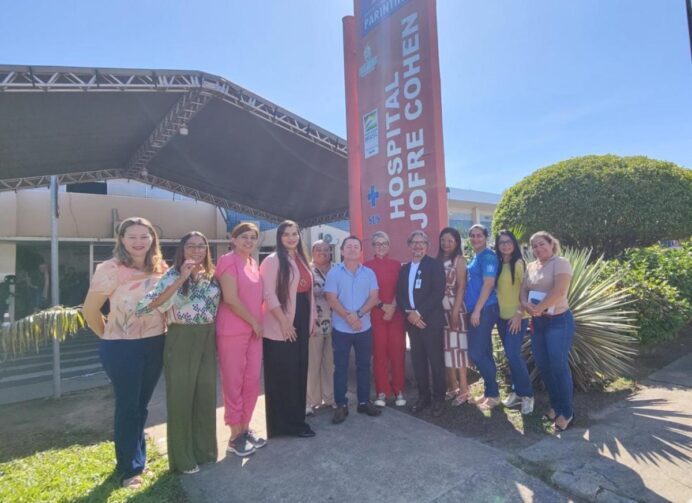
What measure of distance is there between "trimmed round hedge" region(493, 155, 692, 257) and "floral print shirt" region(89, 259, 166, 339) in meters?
6.14

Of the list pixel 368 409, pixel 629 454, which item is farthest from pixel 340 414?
pixel 629 454

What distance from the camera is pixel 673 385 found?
4.25 metres

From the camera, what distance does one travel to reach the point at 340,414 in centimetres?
368

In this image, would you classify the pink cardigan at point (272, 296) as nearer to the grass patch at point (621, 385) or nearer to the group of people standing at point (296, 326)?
the group of people standing at point (296, 326)

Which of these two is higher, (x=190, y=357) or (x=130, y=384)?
(x=190, y=357)

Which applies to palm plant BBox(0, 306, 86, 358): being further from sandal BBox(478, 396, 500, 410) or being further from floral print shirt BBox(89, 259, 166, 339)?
sandal BBox(478, 396, 500, 410)

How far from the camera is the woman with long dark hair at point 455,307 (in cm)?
385

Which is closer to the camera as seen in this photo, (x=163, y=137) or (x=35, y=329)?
(x=35, y=329)

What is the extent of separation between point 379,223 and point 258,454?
10.5 ft

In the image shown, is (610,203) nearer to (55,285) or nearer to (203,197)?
(55,285)

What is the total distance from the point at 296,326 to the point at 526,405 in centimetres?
223

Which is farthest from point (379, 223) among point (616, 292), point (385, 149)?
point (616, 292)

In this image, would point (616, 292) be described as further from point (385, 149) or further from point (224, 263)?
point (224, 263)

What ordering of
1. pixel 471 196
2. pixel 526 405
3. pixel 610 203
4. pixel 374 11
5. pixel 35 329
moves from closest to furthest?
pixel 526 405 < pixel 35 329 < pixel 374 11 < pixel 610 203 < pixel 471 196
